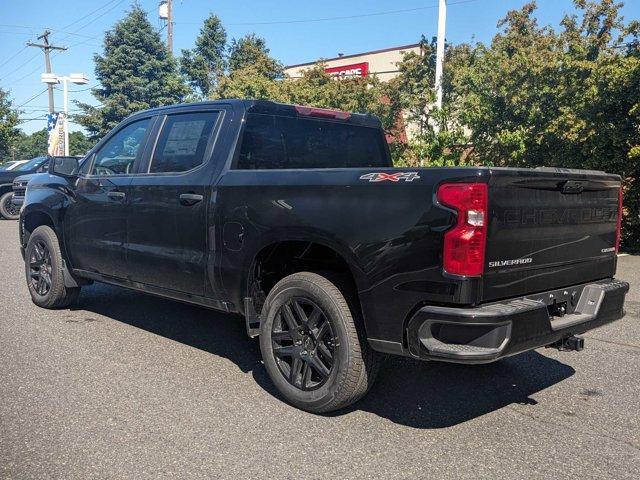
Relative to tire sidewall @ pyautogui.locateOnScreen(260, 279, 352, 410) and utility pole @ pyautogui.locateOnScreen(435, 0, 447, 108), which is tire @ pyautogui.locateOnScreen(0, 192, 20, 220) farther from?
tire sidewall @ pyautogui.locateOnScreen(260, 279, 352, 410)

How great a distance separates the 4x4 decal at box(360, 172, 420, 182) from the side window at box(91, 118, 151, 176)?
256 cm

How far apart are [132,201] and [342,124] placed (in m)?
1.87

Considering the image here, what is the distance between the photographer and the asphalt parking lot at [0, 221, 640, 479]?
312 centimetres

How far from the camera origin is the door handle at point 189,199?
4342 mm

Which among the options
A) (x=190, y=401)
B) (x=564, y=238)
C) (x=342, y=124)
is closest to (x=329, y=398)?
(x=190, y=401)

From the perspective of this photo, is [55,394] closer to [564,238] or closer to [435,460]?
[435,460]

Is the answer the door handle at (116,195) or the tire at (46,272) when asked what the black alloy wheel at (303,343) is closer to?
the door handle at (116,195)

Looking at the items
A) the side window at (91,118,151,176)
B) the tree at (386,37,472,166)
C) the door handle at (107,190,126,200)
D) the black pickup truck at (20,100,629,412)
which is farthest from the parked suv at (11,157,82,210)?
the door handle at (107,190,126,200)

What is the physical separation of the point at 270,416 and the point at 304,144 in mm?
2118

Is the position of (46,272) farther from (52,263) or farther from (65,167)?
(65,167)

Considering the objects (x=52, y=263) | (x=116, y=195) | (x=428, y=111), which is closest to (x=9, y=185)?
(x=428, y=111)

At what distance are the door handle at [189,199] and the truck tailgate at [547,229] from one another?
217 cm

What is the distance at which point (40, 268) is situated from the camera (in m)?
6.36

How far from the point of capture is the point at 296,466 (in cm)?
311
